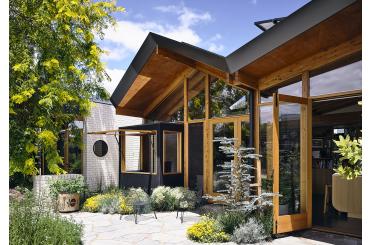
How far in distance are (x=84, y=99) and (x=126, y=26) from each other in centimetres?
1670

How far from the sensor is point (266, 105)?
24.6 feet

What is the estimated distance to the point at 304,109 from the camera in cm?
674

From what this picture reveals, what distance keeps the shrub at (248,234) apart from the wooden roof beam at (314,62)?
3.09 metres

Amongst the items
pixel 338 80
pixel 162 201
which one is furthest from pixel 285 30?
pixel 162 201

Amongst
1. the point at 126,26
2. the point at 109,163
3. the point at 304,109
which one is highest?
the point at 126,26

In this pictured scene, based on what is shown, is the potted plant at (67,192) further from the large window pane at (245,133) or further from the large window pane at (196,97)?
the large window pane at (245,133)

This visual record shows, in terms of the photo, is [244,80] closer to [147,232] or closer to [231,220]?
[231,220]

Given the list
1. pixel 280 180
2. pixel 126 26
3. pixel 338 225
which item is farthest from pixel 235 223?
pixel 126 26

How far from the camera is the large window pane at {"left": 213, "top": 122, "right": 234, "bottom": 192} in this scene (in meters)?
9.11

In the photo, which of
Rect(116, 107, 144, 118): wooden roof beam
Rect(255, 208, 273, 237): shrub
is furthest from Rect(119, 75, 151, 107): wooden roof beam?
Rect(255, 208, 273, 237): shrub

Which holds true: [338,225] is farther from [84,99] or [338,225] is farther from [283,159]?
[84,99]

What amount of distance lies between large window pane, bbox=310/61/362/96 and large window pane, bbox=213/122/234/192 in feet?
9.20

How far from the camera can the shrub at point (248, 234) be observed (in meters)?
5.89

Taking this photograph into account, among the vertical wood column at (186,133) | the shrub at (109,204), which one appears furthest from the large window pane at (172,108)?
the shrub at (109,204)
